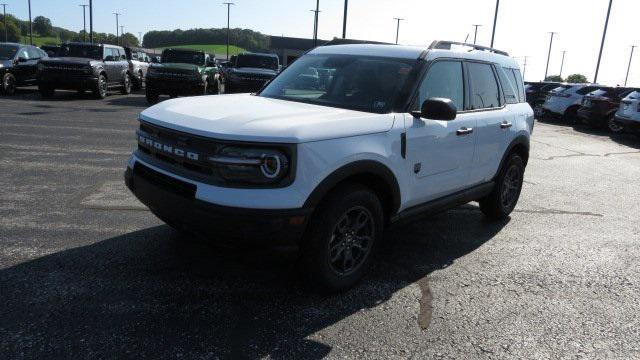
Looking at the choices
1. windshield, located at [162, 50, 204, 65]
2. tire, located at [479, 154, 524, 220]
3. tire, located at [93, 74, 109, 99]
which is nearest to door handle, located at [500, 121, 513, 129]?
tire, located at [479, 154, 524, 220]

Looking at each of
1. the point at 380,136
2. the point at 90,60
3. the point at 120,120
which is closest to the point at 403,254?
the point at 380,136

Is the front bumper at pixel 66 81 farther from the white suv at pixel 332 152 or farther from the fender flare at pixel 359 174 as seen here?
the fender flare at pixel 359 174

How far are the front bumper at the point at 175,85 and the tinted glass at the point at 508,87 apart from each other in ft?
41.7

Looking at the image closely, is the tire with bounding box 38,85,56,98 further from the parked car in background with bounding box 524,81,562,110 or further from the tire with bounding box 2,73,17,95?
the parked car in background with bounding box 524,81,562,110

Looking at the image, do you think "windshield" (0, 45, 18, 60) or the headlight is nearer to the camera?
the headlight

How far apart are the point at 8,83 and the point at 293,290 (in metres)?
17.4

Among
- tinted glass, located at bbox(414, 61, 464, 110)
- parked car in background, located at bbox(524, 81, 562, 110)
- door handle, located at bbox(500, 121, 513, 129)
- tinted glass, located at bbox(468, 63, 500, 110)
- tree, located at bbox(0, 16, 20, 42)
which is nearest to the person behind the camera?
tinted glass, located at bbox(414, 61, 464, 110)

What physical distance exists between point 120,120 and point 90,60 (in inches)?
227

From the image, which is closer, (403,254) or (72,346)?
(72,346)

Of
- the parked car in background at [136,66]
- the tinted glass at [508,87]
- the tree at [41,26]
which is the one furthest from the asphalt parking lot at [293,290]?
the tree at [41,26]

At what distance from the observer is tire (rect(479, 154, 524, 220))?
19.0ft

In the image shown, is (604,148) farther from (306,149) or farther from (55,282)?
(55,282)

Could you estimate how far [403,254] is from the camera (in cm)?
479

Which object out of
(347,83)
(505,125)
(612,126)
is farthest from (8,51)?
(612,126)
